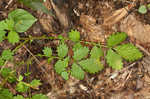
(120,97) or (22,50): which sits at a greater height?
(22,50)

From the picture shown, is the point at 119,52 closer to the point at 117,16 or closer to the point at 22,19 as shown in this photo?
the point at 117,16

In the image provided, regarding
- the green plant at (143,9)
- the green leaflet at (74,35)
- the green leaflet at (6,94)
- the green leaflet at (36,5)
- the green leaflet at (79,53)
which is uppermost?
the green leaflet at (36,5)

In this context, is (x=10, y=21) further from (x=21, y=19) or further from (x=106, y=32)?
(x=106, y=32)

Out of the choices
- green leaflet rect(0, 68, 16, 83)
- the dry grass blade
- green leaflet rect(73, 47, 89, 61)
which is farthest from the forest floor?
green leaflet rect(73, 47, 89, 61)

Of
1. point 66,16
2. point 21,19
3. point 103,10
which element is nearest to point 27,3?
point 21,19

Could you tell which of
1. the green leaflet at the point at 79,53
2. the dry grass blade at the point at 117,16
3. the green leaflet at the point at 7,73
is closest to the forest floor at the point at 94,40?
the dry grass blade at the point at 117,16

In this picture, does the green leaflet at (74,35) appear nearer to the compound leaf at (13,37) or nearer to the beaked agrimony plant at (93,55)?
the beaked agrimony plant at (93,55)

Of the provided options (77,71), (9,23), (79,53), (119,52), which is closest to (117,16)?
(119,52)
